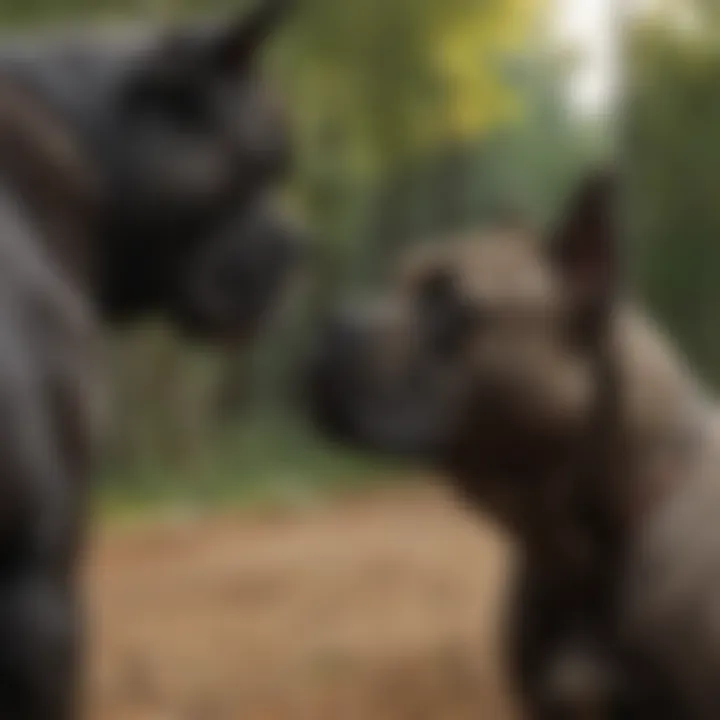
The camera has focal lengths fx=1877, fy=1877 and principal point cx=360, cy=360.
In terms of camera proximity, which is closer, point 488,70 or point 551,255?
point 551,255

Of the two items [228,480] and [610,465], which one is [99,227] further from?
[228,480]

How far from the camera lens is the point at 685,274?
3639 millimetres

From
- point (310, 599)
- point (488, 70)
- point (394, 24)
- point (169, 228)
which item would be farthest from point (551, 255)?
point (394, 24)

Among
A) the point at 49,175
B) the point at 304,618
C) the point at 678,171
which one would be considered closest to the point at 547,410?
the point at 49,175

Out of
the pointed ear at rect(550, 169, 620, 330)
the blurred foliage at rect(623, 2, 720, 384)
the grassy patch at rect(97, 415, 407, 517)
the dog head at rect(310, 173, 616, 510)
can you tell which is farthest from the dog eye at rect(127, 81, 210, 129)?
the grassy patch at rect(97, 415, 407, 517)

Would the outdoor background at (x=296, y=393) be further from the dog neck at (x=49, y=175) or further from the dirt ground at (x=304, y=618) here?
the dog neck at (x=49, y=175)

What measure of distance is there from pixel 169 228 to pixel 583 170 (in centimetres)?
68

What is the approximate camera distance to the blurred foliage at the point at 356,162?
7.38 metres

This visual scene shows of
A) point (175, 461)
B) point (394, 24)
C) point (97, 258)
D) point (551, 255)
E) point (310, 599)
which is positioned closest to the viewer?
point (97, 258)

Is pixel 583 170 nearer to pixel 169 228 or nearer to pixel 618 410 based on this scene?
pixel 618 410

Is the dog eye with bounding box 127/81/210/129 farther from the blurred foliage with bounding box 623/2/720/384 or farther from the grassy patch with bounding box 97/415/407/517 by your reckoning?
the grassy patch with bounding box 97/415/407/517

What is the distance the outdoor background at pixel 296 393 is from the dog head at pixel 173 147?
275 mm

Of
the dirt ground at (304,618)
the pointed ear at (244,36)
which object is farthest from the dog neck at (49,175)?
the dirt ground at (304,618)

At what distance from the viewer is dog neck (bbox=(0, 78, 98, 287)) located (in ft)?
9.04
